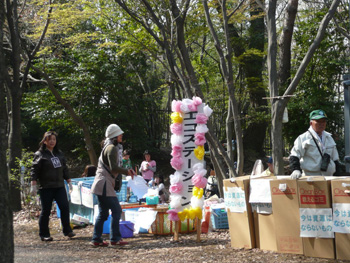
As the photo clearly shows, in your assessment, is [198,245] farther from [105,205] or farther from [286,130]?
[286,130]

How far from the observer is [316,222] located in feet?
18.7

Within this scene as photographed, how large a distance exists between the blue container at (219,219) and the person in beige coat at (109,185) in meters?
1.79

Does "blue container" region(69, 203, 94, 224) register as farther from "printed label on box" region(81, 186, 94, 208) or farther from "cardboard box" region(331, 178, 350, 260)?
"cardboard box" region(331, 178, 350, 260)

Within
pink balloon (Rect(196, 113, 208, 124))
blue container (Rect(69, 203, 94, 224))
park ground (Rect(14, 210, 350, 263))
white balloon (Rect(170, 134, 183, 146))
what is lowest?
park ground (Rect(14, 210, 350, 263))

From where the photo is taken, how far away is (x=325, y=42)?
52.0ft

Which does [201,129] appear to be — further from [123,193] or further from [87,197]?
[123,193]

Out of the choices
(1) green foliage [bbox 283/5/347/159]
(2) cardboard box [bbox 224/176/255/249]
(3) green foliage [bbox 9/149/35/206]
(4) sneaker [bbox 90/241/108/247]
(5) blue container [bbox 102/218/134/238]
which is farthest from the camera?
(1) green foliage [bbox 283/5/347/159]

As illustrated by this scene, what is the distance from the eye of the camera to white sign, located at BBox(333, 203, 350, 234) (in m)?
5.50

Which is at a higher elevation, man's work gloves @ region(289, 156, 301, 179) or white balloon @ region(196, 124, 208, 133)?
white balloon @ region(196, 124, 208, 133)

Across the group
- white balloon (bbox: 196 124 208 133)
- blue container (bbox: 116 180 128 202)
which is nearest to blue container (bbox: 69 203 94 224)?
blue container (bbox: 116 180 128 202)

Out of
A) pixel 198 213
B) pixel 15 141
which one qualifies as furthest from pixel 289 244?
pixel 15 141

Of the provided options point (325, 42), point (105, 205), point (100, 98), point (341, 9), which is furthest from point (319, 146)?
point (100, 98)

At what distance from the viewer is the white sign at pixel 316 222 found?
5.66 m

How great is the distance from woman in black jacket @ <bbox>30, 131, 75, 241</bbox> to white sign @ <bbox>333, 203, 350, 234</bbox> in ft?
15.1
